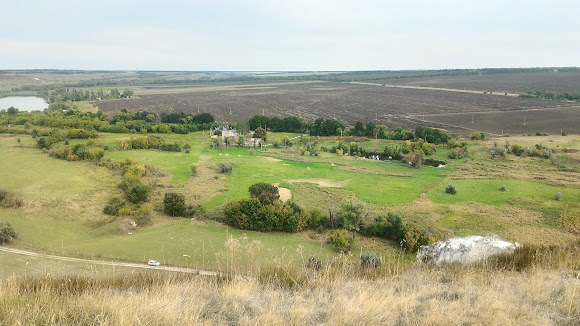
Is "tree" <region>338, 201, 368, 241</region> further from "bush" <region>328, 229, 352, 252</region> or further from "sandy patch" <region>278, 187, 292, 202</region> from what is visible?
"sandy patch" <region>278, 187, 292, 202</region>

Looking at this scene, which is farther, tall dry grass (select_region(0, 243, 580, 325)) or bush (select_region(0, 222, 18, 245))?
bush (select_region(0, 222, 18, 245))

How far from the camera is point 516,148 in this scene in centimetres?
4981

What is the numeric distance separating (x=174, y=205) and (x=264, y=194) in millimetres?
7908

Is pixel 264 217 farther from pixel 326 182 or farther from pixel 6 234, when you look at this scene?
pixel 6 234

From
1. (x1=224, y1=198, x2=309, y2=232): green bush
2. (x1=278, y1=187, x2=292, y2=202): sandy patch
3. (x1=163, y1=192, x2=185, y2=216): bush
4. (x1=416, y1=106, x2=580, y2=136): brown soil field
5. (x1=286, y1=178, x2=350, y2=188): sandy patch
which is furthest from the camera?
(x1=416, y1=106, x2=580, y2=136): brown soil field

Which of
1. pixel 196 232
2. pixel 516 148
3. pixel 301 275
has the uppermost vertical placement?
pixel 301 275

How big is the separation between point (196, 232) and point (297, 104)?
94.9 m

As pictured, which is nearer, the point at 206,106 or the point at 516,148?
the point at 516,148

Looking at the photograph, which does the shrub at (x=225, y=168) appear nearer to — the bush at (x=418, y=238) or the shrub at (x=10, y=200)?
the shrub at (x=10, y=200)

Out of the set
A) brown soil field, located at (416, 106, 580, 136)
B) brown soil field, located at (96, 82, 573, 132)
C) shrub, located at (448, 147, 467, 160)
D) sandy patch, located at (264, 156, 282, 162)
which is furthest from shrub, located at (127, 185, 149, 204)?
brown soil field, located at (416, 106, 580, 136)

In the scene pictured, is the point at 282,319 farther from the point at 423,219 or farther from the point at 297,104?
the point at 297,104

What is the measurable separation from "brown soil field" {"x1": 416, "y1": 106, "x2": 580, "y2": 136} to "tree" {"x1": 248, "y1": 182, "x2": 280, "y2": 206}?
5252 cm

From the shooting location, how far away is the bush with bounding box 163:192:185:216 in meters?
30.9

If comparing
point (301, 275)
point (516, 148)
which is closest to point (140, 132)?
point (516, 148)
